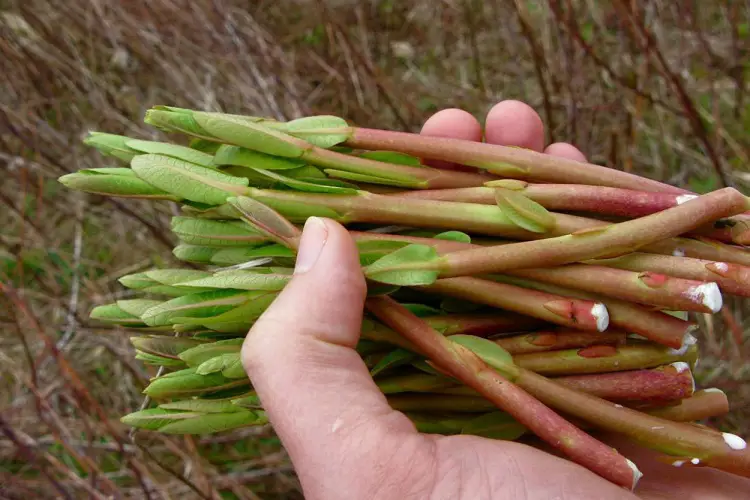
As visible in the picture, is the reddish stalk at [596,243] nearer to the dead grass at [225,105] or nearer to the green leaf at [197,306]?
the green leaf at [197,306]

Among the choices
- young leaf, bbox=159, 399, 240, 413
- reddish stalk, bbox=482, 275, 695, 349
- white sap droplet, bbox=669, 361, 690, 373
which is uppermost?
reddish stalk, bbox=482, 275, 695, 349

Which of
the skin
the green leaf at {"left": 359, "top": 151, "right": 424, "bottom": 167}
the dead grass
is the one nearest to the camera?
the skin

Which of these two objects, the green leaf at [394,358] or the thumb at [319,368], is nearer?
the thumb at [319,368]

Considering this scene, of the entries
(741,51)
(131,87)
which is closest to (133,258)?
(131,87)

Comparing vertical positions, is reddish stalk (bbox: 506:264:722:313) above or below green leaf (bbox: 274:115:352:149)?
below

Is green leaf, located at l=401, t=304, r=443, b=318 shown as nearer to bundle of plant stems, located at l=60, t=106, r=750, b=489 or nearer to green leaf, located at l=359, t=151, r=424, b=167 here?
bundle of plant stems, located at l=60, t=106, r=750, b=489

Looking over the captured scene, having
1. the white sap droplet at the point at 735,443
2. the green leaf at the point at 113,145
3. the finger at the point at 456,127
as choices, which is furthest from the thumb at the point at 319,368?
the finger at the point at 456,127

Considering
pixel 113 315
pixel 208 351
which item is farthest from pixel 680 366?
pixel 113 315

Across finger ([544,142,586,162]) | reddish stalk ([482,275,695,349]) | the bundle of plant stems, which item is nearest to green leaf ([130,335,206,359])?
the bundle of plant stems
